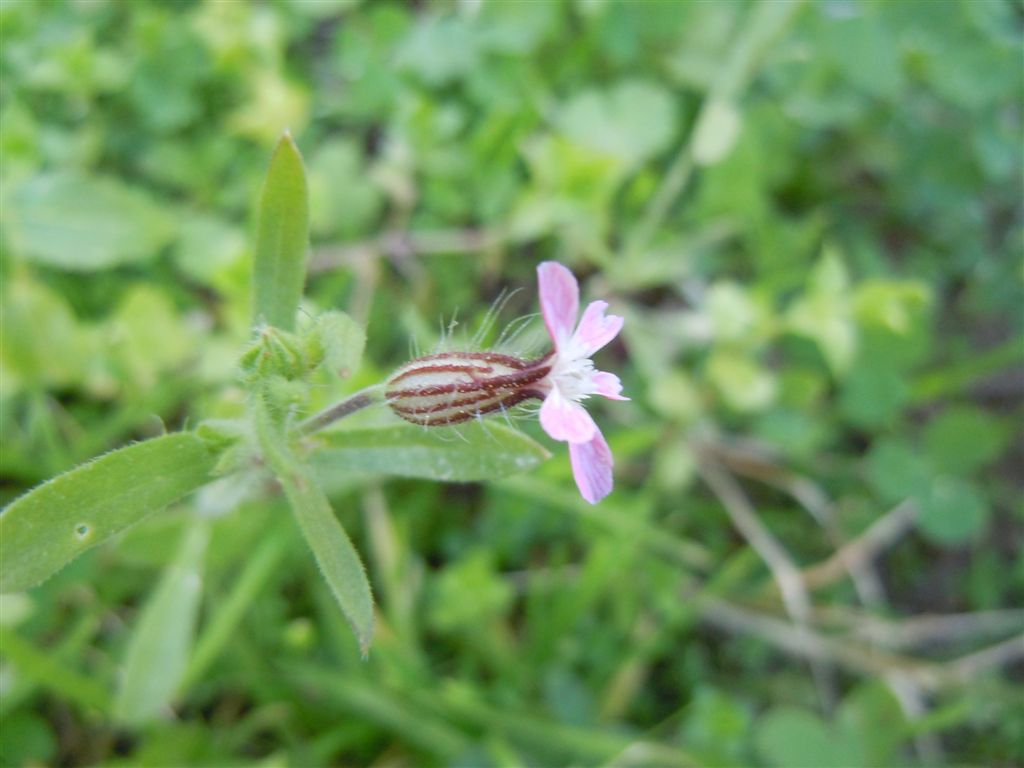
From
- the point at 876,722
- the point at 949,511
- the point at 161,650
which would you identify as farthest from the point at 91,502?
the point at 949,511

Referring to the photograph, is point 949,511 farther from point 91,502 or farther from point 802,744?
point 91,502

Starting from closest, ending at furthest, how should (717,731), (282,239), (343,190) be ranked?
(282,239), (717,731), (343,190)

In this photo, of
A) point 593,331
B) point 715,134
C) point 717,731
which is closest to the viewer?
point 593,331

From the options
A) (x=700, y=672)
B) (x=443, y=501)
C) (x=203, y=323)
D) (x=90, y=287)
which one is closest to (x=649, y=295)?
(x=443, y=501)

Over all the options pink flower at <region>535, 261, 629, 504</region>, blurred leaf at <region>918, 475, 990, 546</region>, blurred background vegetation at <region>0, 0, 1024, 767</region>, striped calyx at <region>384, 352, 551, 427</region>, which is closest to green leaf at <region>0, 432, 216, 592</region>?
striped calyx at <region>384, 352, 551, 427</region>

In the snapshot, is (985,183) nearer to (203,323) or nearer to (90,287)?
(203,323)

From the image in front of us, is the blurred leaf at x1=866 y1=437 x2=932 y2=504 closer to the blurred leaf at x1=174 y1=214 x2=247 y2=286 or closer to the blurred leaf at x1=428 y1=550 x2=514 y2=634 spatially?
the blurred leaf at x1=428 y1=550 x2=514 y2=634
